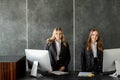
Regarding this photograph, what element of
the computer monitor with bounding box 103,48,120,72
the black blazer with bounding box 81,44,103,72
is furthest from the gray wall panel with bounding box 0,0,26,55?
the computer monitor with bounding box 103,48,120,72

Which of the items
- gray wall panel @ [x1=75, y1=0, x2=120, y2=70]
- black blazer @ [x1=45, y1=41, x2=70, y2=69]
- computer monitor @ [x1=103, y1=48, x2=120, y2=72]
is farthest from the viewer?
gray wall panel @ [x1=75, y1=0, x2=120, y2=70]

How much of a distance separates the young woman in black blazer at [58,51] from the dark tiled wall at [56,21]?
77 cm

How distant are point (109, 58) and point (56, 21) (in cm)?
199

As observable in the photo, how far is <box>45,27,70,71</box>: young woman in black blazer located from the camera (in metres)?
4.61

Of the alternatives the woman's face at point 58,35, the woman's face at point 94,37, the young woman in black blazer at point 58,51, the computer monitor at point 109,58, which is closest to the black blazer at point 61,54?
the young woman in black blazer at point 58,51

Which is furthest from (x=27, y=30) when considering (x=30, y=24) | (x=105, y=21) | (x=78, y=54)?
(x=105, y=21)

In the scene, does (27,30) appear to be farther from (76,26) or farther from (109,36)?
(109,36)

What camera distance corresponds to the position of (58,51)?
4.72 metres

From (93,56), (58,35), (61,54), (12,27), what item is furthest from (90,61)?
(12,27)

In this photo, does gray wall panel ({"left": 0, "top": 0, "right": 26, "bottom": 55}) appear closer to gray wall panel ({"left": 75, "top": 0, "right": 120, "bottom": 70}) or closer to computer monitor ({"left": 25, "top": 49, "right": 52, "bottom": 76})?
gray wall panel ({"left": 75, "top": 0, "right": 120, "bottom": 70})

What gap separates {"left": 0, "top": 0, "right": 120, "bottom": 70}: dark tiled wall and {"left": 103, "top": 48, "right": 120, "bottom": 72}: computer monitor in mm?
1685

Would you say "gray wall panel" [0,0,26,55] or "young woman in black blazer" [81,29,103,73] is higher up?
"gray wall panel" [0,0,26,55]

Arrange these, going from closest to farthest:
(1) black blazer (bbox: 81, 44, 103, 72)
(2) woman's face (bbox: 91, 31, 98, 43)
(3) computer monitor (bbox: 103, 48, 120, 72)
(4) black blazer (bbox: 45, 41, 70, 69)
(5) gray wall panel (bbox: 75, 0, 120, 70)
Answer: (3) computer monitor (bbox: 103, 48, 120, 72) < (1) black blazer (bbox: 81, 44, 103, 72) < (2) woman's face (bbox: 91, 31, 98, 43) < (4) black blazer (bbox: 45, 41, 70, 69) < (5) gray wall panel (bbox: 75, 0, 120, 70)

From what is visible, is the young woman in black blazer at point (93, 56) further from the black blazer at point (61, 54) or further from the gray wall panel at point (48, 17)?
the gray wall panel at point (48, 17)
